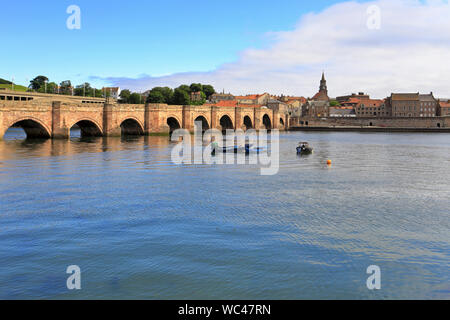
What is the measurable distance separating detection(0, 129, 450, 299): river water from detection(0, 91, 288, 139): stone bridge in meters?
24.1

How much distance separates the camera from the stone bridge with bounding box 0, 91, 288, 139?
48.9 m

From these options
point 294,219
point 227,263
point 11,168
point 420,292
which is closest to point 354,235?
point 294,219

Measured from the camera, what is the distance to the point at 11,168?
29391 mm

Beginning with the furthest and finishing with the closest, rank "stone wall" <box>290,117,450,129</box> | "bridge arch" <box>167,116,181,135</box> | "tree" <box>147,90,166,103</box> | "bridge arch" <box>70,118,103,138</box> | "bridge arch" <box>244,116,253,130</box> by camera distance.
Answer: "stone wall" <box>290,117,450,129</box> < "tree" <box>147,90,166,103</box> < "bridge arch" <box>244,116,253,130</box> < "bridge arch" <box>167,116,181,135</box> < "bridge arch" <box>70,118,103,138</box>

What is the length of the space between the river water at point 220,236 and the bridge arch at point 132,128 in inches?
1709

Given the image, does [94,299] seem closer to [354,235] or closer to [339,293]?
[339,293]

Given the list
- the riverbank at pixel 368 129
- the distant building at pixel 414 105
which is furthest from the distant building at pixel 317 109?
the riverbank at pixel 368 129

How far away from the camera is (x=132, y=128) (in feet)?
239

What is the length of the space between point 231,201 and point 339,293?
35.1 ft

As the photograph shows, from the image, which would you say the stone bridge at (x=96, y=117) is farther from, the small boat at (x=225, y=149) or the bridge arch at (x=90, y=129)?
the small boat at (x=225, y=149)

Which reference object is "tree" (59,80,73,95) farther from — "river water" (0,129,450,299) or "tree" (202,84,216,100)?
"river water" (0,129,450,299)

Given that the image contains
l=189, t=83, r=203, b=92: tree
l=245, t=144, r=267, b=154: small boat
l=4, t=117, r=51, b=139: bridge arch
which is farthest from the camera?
l=189, t=83, r=203, b=92: tree

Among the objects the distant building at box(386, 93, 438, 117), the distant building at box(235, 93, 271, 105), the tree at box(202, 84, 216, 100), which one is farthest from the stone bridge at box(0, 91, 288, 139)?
the distant building at box(386, 93, 438, 117)

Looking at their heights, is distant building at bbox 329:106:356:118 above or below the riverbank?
above
